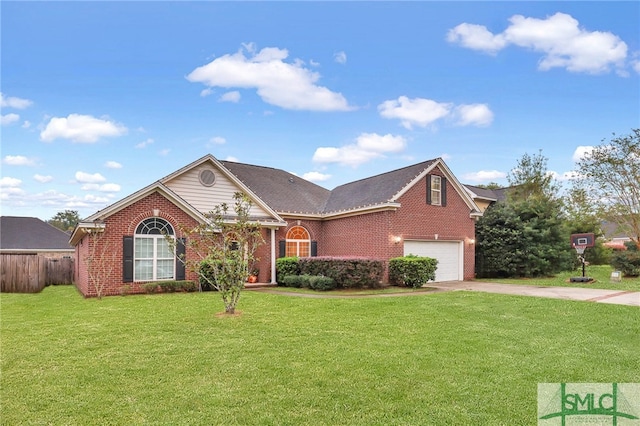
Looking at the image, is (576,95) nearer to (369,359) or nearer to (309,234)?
(309,234)

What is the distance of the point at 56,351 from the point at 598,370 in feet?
25.8

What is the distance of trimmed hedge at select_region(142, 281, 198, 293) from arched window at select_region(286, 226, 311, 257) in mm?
5603

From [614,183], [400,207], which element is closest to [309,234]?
[400,207]

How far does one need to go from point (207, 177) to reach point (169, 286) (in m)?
5.38

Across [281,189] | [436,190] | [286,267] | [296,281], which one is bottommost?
[296,281]

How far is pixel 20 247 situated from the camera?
3284 cm

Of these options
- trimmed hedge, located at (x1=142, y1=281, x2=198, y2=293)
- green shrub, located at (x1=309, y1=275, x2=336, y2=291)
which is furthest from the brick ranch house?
green shrub, located at (x1=309, y1=275, x2=336, y2=291)

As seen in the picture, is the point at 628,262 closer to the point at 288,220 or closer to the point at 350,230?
the point at 350,230

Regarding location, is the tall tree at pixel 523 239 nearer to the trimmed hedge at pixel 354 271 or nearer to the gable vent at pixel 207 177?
the trimmed hedge at pixel 354 271

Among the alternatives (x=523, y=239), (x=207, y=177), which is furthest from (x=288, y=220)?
(x=523, y=239)

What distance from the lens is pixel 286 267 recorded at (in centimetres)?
1789

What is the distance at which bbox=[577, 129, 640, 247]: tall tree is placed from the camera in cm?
2425

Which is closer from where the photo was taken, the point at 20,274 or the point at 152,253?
the point at 152,253

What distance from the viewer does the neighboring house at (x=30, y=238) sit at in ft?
108
